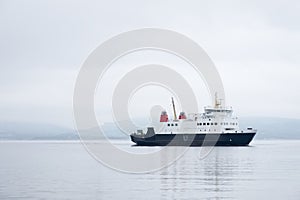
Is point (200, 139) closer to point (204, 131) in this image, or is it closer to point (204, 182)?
point (204, 131)

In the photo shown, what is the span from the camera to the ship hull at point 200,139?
6638 centimetres

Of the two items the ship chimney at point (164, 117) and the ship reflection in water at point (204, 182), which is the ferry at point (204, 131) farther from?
the ship reflection in water at point (204, 182)

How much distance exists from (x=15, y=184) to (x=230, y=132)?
44530 millimetres

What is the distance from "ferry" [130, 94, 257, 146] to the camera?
66.3 metres

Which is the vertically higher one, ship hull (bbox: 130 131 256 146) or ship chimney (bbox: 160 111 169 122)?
ship chimney (bbox: 160 111 169 122)

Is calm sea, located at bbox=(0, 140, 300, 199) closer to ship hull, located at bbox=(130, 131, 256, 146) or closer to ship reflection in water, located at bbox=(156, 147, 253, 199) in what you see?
ship reflection in water, located at bbox=(156, 147, 253, 199)

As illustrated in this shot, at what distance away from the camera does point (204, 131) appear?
220 feet

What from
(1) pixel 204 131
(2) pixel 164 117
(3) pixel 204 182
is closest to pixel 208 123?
(1) pixel 204 131

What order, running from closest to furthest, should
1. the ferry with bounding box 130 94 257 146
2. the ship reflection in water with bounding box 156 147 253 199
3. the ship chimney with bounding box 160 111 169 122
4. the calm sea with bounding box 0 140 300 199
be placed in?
the calm sea with bounding box 0 140 300 199
the ship reflection in water with bounding box 156 147 253 199
the ferry with bounding box 130 94 257 146
the ship chimney with bounding box 160 111 169 122

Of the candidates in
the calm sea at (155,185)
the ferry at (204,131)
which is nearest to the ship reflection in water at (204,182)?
the calm sea at (155,185)

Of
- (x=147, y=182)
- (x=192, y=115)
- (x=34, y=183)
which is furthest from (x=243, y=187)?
(x=192, y=115)

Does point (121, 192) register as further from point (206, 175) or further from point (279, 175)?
point (279, 175)

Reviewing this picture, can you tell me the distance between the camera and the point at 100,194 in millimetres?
21312

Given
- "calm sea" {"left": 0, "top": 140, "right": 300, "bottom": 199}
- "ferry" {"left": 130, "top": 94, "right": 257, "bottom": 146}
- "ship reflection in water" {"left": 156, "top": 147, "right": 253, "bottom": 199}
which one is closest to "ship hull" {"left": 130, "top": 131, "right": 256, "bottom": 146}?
"ferry" {"left": 130, "top": 94, "right": 257, "bottom": 146}
